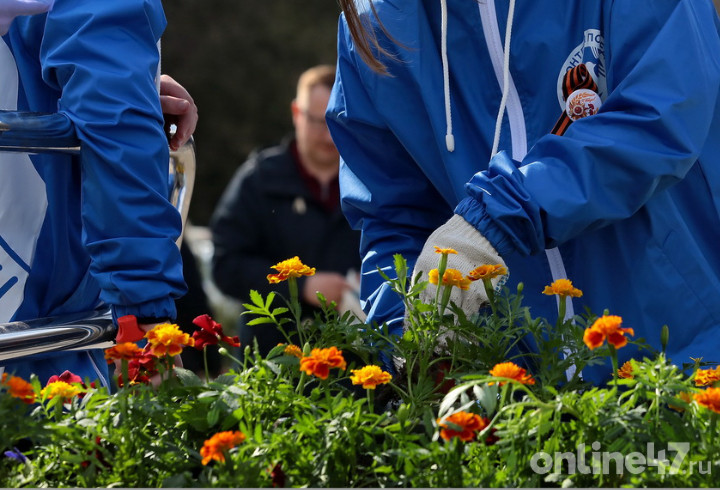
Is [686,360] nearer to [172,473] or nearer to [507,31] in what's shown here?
[507,31]

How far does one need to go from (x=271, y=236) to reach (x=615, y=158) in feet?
12.3

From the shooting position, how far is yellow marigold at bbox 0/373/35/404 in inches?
53.0

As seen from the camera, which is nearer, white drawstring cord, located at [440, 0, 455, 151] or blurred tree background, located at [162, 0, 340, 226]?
white drawstring cord, located at [440, 0, 455, 151]

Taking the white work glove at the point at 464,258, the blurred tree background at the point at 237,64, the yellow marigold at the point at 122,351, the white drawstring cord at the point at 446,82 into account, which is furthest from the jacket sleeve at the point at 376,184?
the blurred tree background at the point at 237,64

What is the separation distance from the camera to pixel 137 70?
2.09 m

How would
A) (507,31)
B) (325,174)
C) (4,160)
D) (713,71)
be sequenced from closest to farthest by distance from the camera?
(713,71) < (507,31) < (4,160) < (325,174)

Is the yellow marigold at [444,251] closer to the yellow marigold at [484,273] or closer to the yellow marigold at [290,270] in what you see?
the yellow marigold at [484,273]

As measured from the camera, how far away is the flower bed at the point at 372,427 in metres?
1.25

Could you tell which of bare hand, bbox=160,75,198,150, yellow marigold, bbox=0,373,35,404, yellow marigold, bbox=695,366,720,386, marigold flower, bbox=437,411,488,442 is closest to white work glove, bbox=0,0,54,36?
bare hand, bbox=160,75,198,150

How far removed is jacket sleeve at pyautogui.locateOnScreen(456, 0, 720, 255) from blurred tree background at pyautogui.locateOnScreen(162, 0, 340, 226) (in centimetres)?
1217

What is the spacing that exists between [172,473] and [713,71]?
3.64 feet

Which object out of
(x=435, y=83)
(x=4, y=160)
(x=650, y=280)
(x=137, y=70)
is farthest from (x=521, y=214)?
(x=4, y=160)

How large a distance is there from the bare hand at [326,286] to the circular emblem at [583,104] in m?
3.27

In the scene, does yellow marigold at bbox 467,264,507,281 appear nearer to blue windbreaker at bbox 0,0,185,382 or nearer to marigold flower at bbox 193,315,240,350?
→ marigold flower at bbox 193,315,240,350
